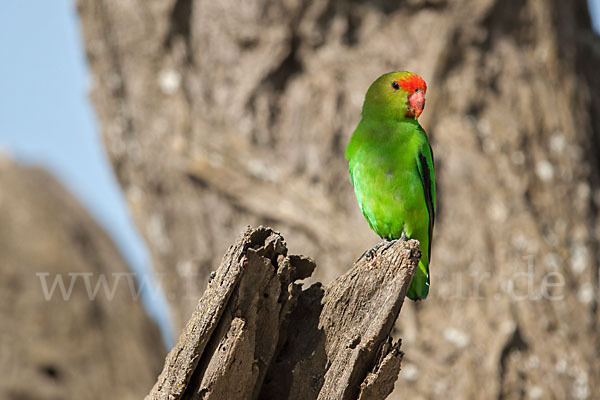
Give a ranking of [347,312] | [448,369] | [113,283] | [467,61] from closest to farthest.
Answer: [347,312] → [448,369] → [467,61] → [113,283]

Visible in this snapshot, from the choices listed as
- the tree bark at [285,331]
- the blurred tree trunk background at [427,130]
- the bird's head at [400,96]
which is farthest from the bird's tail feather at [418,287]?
the blurred tree trunk background at [427,130]

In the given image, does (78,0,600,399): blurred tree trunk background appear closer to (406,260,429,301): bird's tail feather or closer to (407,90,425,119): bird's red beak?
(406,260,429,301): bird's tail feather

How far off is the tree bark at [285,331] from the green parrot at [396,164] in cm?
95

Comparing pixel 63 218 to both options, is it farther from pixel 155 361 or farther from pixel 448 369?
pixel 448 369

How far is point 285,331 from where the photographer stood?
3119mm

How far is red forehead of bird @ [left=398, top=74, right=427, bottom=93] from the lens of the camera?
410cm

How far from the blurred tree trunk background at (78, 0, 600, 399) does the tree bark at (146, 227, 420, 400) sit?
2819 mm

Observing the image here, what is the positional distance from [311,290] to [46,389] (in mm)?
6853

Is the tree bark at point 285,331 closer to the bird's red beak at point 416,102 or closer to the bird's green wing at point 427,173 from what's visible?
the bird's green wing at point 427,173

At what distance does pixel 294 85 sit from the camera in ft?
20.8

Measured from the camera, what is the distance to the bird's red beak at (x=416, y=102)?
161 inches

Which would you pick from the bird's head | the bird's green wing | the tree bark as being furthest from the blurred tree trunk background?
the tree bark

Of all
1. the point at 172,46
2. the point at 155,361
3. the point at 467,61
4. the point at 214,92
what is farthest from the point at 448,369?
the point at 155,361

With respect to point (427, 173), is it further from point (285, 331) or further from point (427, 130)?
point (427, 130)
